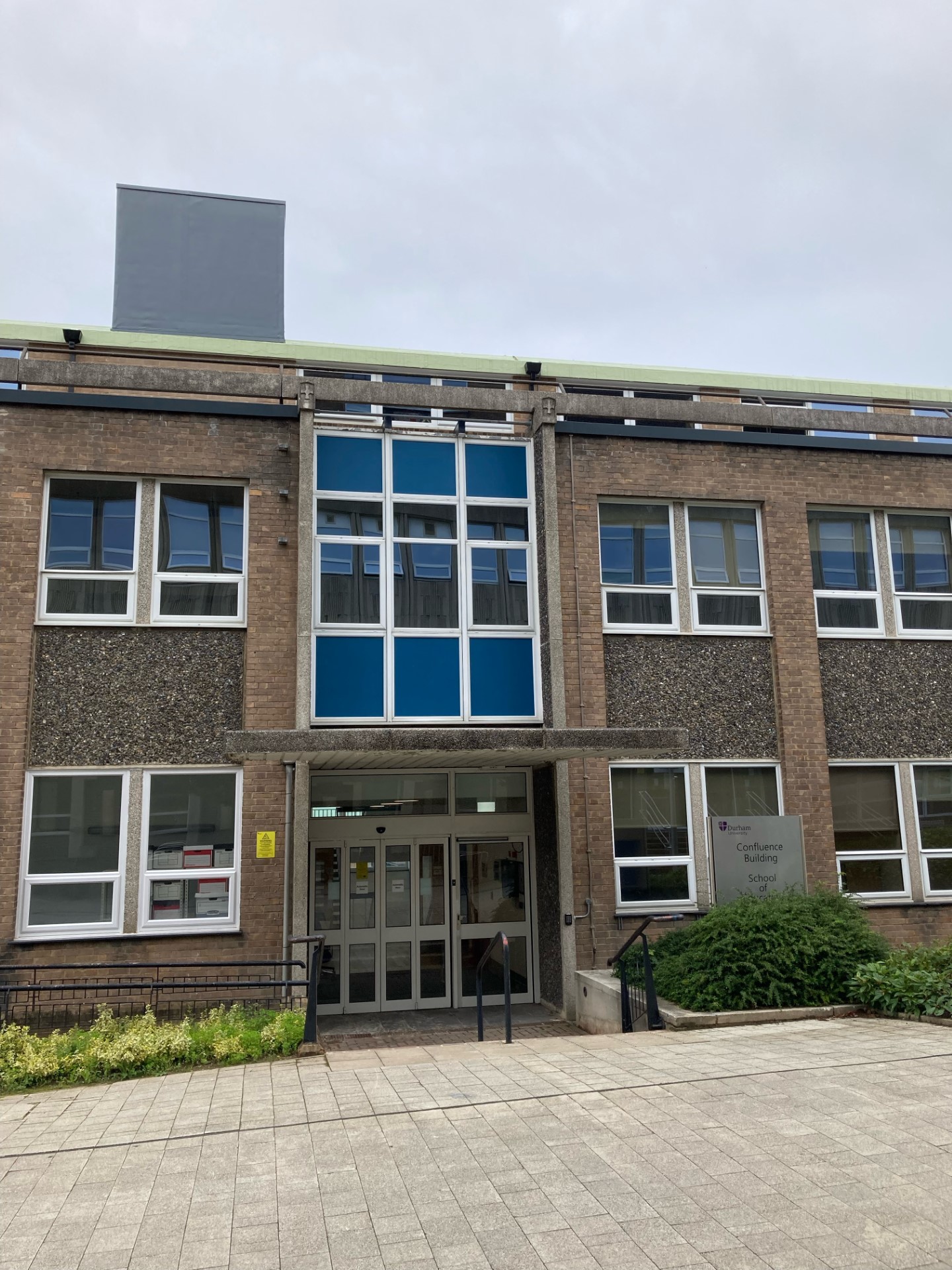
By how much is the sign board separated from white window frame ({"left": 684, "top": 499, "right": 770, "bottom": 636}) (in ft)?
7.80

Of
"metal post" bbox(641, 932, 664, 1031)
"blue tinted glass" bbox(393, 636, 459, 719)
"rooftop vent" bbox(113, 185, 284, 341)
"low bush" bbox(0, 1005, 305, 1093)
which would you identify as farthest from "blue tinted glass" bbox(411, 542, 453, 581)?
"rooftop vent" bbox(113, 185, 284, 341)

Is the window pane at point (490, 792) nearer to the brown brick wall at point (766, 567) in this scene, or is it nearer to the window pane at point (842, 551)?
the brown brick wall at point (766, 567)

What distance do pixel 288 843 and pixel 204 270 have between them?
461 inches

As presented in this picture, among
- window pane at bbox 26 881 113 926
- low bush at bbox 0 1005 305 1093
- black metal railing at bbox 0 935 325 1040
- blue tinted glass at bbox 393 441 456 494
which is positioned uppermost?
blue tinted glass at bbox 393 441 456 494

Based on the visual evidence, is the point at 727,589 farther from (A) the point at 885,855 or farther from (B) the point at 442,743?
(B) the point at 442,743

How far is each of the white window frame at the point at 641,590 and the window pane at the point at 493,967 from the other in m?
3.98

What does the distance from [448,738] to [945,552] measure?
26.1 feet

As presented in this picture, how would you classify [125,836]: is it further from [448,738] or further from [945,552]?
[945,552]

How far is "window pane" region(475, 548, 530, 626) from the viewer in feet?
40.9

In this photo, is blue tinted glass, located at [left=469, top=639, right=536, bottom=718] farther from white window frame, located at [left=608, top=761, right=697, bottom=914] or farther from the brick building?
white window frame, located at [left=608, top=761, right=697, bottom=914]

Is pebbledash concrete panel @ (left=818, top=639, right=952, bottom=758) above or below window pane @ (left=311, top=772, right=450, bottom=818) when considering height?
above

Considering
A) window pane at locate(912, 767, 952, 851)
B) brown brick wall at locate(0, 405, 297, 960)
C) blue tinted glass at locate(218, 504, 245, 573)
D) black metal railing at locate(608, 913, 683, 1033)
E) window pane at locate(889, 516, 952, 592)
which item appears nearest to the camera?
black metal railing at locate(608, 913, 683, 1033)

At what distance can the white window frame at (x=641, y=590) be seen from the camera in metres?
12.7

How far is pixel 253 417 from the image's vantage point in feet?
40.1
